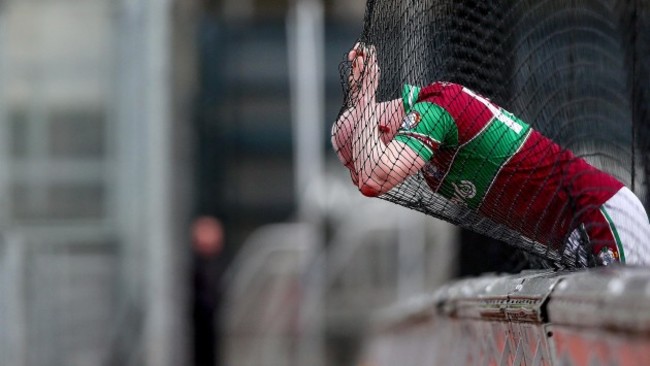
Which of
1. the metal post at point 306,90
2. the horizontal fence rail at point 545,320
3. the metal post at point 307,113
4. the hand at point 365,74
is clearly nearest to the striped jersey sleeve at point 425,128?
the hand at point 365,74

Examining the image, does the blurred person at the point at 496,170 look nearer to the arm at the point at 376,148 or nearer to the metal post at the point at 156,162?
the arm at the point at 376,148

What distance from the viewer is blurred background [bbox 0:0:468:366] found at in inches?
558

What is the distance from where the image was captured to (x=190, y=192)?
1845cm

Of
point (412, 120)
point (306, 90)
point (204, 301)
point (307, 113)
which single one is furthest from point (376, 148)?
point (306, 90)

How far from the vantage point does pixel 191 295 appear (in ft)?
49.0

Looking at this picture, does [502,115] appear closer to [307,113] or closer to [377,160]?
[377,160]

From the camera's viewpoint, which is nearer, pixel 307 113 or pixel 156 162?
pixel 156 162

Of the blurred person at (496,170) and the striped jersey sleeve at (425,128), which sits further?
the blurred person at (496,170)

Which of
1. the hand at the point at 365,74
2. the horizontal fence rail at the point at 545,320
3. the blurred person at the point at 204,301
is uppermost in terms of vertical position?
the hand at the point at 365,74

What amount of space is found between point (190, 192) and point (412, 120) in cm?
1414

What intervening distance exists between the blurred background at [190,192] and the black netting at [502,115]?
→ 5924mm

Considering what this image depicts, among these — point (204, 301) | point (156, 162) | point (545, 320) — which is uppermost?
point (156, 162)

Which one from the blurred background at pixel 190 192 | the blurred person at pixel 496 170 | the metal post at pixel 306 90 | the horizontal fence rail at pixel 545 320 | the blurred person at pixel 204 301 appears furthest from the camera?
the metal post at pixel 306 90

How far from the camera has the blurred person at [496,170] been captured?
4.55 m
